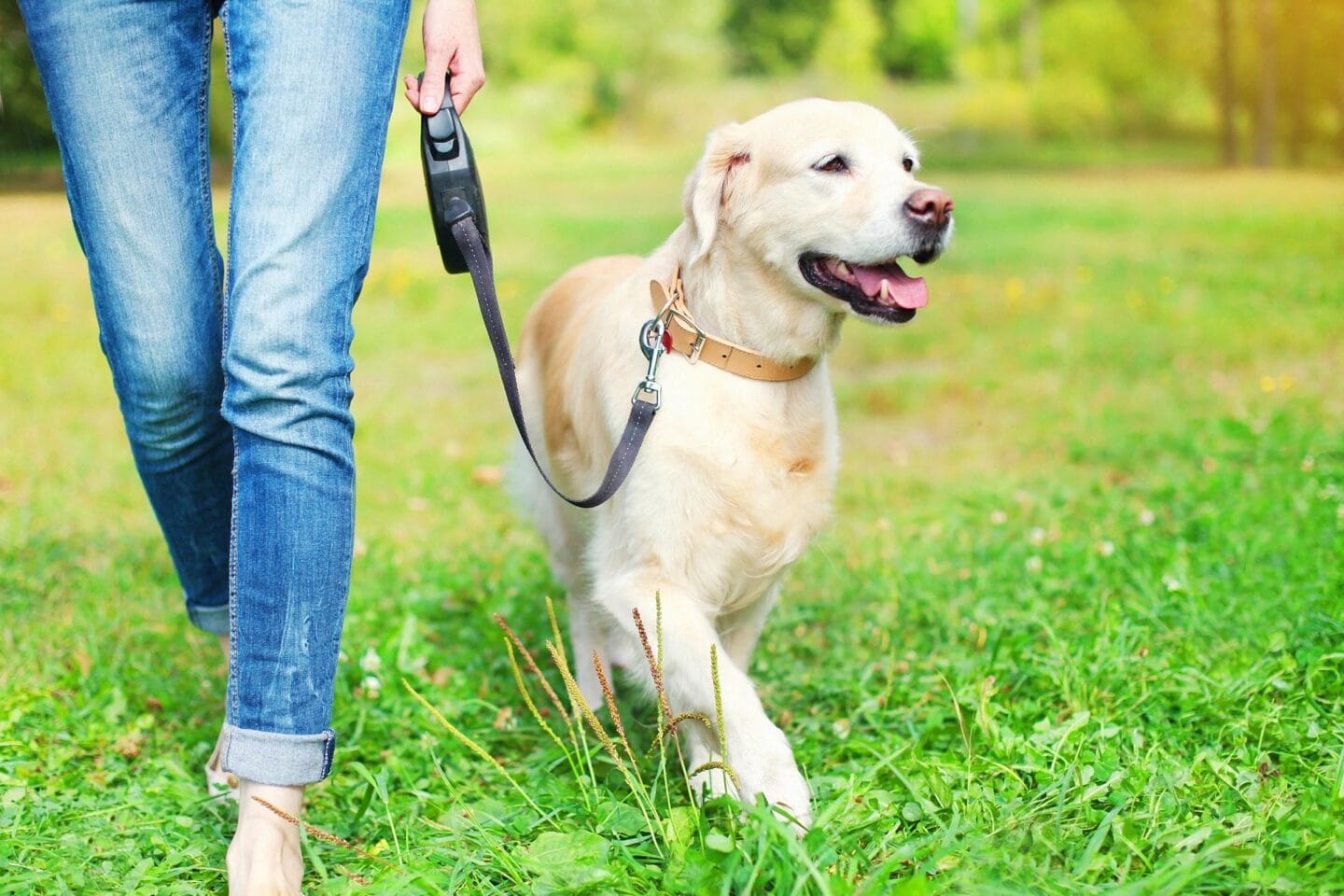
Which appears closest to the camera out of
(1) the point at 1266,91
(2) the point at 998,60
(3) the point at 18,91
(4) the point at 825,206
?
(4) the point at 825,206

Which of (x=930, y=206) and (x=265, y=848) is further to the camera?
(x=930, y=206)

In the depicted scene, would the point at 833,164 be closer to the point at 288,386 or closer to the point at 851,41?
the point at 288,386

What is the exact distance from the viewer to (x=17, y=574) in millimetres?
3414

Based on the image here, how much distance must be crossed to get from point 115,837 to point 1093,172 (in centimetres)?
1803

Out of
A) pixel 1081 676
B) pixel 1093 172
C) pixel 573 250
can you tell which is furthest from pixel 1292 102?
pixel 1081 676

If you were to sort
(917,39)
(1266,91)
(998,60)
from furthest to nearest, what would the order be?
(917,39) → (998,60) → (1266,91)

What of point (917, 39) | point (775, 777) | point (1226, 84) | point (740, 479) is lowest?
point (775, 777)

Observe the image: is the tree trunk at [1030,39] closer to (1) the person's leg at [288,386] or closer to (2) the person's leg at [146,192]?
(2) the person's leg at [146,192]

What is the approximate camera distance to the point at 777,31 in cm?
3153

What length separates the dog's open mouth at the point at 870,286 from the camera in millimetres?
2383

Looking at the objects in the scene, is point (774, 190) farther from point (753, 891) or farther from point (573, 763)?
point (753, 891)

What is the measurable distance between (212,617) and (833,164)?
154 cm

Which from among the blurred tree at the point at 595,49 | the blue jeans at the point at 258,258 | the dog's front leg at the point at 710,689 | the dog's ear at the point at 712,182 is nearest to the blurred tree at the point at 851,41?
the blurred tree at the point at 595,49

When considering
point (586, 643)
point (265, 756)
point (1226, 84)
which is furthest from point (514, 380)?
point (1226, 84)
